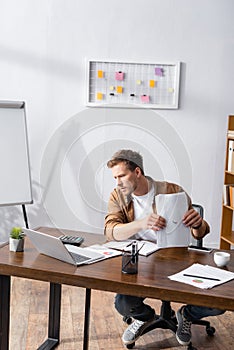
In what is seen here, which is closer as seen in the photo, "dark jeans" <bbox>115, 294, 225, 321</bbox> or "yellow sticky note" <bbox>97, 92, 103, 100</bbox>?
"dark jeans" <bbox>115, 294, 225, 321</bbox>

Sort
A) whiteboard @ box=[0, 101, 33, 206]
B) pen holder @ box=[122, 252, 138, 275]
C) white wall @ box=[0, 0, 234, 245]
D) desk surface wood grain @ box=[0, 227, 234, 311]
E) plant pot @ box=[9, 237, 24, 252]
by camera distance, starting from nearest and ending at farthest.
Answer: desk surface wood grain @ box=[0, 227, 234, 311]
pen holder @ box=[122, 252, 138, 275]
plant pot @ box=[9, 237, 24, 252]
whiteboard @ box=[0, 101, 33, 206]
white wall @ box=[0, 0, 234, 245]

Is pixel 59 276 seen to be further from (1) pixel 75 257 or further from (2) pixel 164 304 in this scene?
(2) pixel 164 304

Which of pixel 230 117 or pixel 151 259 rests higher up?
pixel 230 117

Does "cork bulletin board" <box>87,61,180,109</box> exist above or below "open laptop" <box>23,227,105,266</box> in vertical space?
above

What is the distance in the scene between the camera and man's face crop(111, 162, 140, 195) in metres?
2.29

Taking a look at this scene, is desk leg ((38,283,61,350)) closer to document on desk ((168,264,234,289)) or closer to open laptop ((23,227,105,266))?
open laptop ((23,227,105,266))

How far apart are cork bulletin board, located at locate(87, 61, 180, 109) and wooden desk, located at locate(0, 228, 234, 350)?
211 centimetres

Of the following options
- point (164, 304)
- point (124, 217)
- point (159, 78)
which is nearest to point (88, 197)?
point (124, 217)

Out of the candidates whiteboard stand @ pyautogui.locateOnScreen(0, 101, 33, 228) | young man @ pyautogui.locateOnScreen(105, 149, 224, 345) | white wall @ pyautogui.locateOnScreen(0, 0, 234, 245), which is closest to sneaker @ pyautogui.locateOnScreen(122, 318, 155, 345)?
young man @ pyautogui.locateOnScreen(105, 149, 224, 345)

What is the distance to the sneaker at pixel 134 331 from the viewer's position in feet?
9.02

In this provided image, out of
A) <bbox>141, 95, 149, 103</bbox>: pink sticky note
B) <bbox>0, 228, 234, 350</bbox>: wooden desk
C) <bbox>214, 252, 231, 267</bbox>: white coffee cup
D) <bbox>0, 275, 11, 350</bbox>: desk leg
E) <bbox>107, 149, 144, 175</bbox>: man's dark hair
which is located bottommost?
<bbox>0, 275, 11, 350</bbox>: desk leg

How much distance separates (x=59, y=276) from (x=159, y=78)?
8.88 feet

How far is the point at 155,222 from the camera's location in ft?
7.68

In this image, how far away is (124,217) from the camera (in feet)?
8.00
